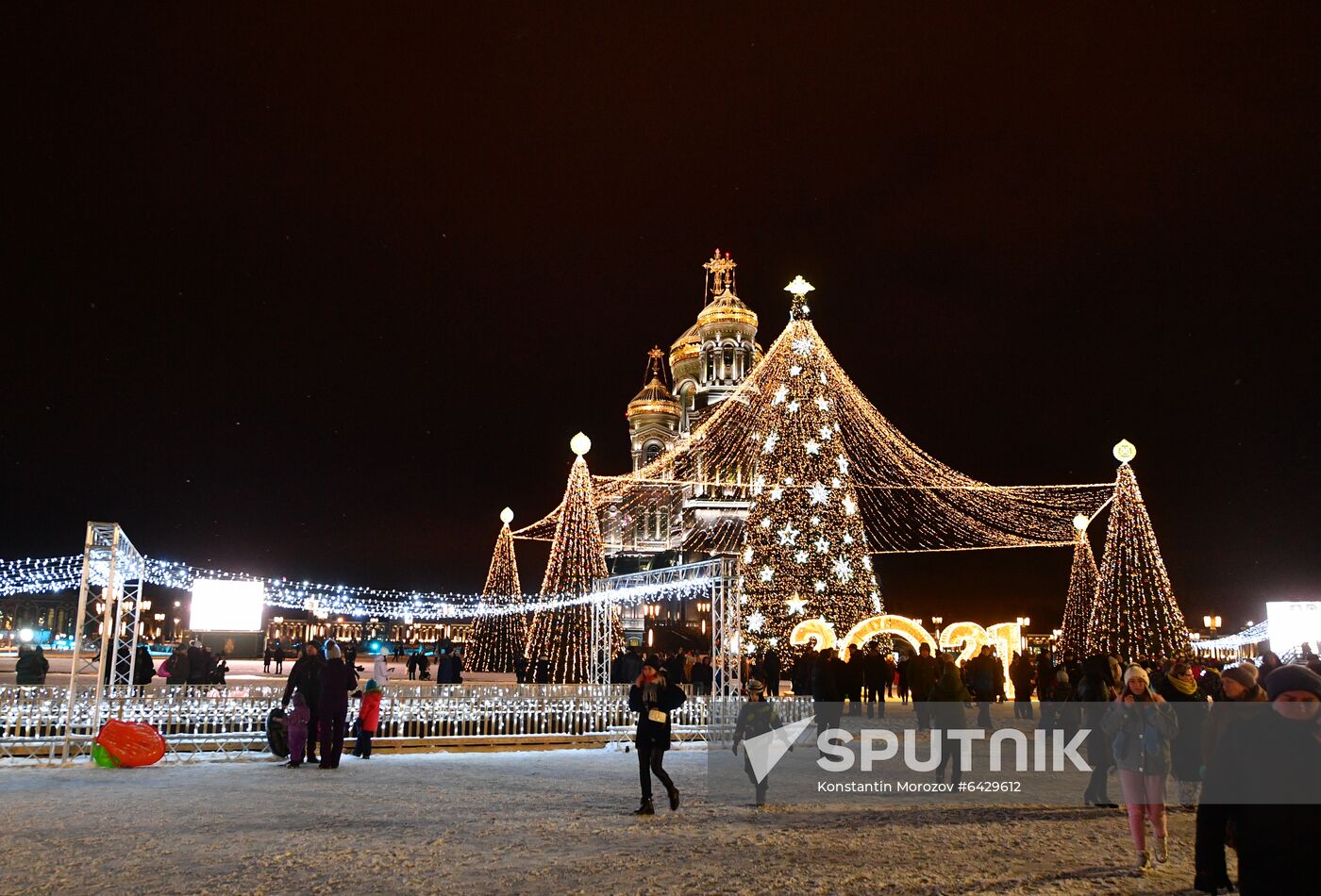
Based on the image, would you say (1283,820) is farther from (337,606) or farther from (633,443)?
(633,443)

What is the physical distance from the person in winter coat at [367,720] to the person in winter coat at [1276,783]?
11.1 meters

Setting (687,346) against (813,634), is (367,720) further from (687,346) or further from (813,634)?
(687,346)

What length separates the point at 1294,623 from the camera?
28.4 metres

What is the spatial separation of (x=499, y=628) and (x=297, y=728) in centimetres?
3234

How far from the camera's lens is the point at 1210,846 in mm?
5359

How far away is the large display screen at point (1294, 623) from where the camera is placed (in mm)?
27938

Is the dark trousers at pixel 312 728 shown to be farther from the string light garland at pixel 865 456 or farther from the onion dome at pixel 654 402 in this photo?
the onion dome at pixel 654 402

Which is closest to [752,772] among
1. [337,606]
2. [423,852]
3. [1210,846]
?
[423,852]

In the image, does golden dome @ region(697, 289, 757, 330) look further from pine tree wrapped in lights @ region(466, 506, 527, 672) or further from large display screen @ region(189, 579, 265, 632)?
large display screen @ region(189, 579, 265, 632)

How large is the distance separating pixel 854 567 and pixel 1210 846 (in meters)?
24.1

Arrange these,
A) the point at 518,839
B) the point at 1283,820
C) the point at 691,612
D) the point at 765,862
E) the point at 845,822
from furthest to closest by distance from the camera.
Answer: the point at 691,612 < the point at 845,822 < the point at 518,839 < the point at 765,862 < the point at 1283,820

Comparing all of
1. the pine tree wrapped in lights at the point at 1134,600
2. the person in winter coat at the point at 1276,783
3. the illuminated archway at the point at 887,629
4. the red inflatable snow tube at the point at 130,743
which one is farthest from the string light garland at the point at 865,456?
the person in winter coat at the point at 1276,783

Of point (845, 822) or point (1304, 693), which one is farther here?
point (845, 822)

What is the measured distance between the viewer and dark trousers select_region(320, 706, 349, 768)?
39.4 feet
